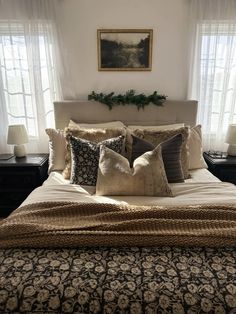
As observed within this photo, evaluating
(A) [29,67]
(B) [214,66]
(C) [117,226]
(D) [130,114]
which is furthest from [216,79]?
(C) [117,226]

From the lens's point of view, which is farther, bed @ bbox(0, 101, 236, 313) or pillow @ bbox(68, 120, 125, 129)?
pillow @ bbox(68, 120, 125, 129)

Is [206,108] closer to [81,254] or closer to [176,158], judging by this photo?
[176,158]

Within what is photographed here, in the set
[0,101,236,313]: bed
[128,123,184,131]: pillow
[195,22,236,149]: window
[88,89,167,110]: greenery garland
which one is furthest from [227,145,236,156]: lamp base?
[0,101,236,313]: bed

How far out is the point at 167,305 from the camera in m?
1.01

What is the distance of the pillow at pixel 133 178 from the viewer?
6.14ft

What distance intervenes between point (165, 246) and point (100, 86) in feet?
7.02

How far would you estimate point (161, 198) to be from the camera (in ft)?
6.03

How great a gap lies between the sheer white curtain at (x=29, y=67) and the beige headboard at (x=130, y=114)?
1.03 ft

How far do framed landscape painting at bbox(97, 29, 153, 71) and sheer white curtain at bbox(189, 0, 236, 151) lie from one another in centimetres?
52

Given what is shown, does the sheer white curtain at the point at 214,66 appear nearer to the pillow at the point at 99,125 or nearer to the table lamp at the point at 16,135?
the pillow at the point at 99,125

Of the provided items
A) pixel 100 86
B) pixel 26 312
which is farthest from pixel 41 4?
pixel 26 312

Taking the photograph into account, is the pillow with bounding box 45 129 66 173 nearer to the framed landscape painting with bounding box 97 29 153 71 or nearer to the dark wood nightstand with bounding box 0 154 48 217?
the dark wood nightstand with bounding box 0 154 48 217

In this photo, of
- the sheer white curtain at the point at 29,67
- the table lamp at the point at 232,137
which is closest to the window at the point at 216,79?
the table lamp at the point at 232,137

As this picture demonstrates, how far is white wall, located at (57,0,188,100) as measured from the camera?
2.71 meters
